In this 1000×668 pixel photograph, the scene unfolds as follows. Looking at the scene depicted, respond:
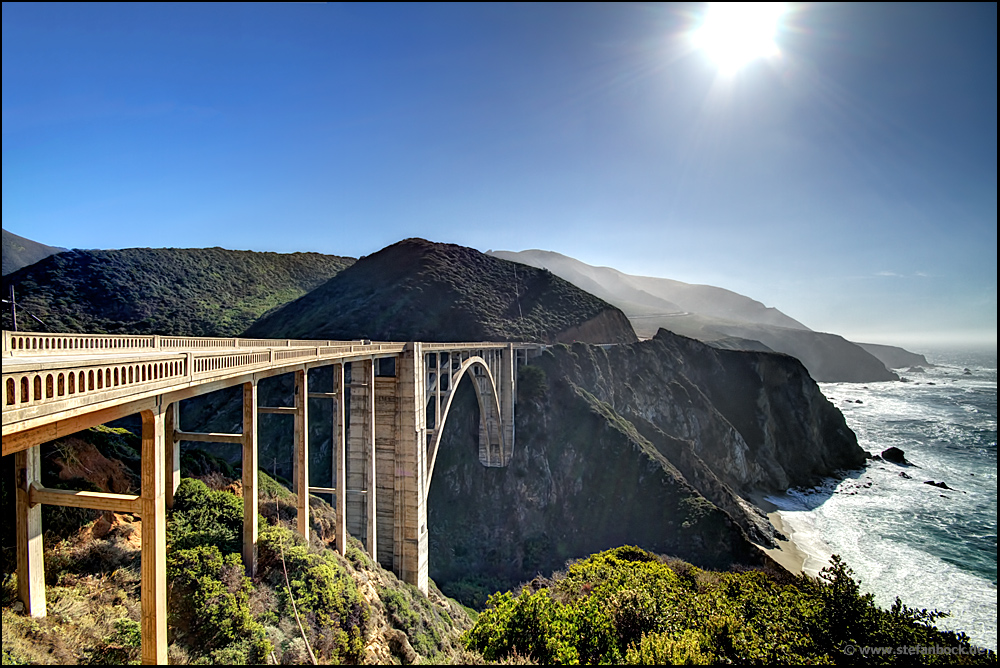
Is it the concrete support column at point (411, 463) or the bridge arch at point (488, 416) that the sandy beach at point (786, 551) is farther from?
the concrete support column at point (411, 463)

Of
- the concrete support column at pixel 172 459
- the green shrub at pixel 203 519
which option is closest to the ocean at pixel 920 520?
the green shrub at pixel 203 519

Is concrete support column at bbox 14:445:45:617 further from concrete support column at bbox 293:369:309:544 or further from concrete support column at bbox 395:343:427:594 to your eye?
concrete support column at bbox 395:343:427:594

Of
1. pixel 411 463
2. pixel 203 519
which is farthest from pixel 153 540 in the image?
pixel 411 463

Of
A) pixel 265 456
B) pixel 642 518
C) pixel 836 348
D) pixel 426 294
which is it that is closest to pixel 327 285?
pixel 426 294

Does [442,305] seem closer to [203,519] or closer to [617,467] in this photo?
[617,467]

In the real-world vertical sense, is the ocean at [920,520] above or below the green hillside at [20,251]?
below

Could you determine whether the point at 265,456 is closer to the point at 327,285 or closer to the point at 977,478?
the point at 327,285
